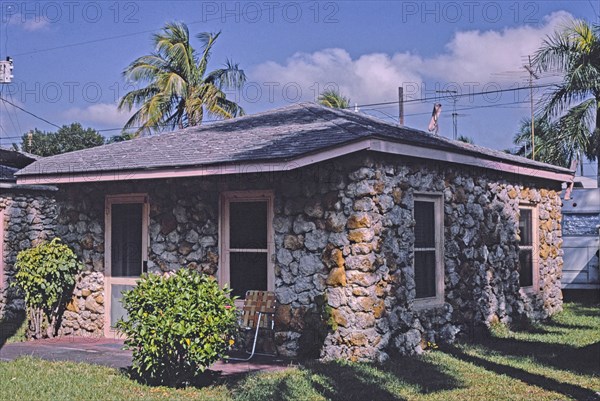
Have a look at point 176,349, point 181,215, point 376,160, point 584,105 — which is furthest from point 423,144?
point 584,105

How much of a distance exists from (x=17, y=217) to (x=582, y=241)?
12.0 metres

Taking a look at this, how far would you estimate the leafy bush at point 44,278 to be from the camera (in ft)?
37.2

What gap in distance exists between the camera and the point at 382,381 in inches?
320

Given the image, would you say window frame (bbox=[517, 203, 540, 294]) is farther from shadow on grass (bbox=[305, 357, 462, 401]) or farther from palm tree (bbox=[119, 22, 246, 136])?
palm tree (bbox=[119, 22, 246, 136])

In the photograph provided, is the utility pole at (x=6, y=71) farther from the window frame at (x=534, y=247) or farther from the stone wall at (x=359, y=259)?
the window frame at (x=534, y=247)

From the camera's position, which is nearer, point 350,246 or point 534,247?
point 350,246

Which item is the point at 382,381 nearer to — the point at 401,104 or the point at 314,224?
the point at 314,224

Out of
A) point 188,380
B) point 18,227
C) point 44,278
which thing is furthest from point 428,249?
point 18,227

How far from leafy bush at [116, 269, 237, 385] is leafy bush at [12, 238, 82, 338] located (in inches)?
153

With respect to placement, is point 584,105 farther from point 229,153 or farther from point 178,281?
point 178,281

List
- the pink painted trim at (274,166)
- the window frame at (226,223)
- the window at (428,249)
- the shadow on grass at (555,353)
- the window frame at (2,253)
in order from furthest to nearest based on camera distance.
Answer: the window frame at (2,253), the window at (428,249), the window frame at (226,223), the shadow on grass at (555,353), the pink painted trim at (274,166)

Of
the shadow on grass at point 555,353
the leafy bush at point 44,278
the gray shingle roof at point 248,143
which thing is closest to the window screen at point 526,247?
the gray shingle roof at point 248,143

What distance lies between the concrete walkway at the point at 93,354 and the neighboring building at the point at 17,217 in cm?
354

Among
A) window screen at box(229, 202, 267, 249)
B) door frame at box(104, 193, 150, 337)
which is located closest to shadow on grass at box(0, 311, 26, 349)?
door frame at box(104, 193, 150, 337)
